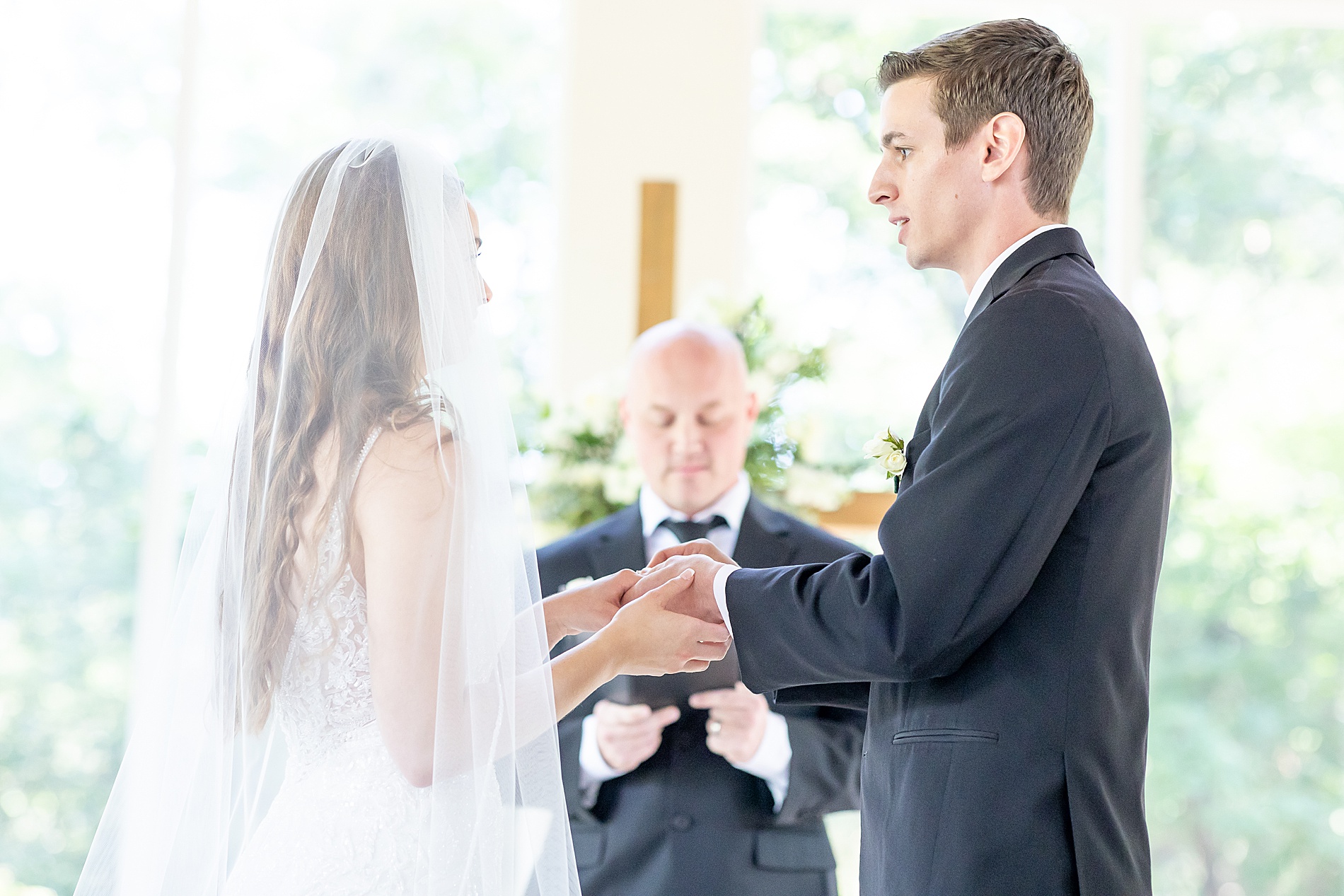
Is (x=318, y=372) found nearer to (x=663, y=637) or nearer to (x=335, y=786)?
(x=335, y=786)

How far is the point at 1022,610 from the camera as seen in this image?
176cm

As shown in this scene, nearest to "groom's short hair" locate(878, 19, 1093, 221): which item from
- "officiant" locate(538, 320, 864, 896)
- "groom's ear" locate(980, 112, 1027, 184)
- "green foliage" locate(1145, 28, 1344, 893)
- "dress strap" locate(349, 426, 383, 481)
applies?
"groom's ear" locate(980, 112, 1027, 184)

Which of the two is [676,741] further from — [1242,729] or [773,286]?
[1242,729]

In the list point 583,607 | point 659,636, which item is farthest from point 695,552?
point 659,636

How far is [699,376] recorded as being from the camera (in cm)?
315

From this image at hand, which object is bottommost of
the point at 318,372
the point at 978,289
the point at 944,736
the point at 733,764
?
the point at 733,764

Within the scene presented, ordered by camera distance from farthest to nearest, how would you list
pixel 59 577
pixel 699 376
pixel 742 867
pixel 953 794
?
pixel 59 577
pixel 699 376
pixel 742 867
pixel 953 794

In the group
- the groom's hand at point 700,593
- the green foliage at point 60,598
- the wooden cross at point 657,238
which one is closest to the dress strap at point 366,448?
the groom's hand at point 700,593

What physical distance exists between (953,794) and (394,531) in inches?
35.8

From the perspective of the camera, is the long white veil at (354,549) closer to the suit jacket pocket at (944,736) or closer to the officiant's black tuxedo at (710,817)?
the suit jacket pocket at (944,736)

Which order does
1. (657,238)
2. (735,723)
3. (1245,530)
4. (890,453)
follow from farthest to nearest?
(1245,530) → (657,238) → (735,723) → (890,453)

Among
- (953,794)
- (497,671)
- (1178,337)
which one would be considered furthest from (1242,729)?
(497,671)

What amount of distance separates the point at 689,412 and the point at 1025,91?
1370 millimetres

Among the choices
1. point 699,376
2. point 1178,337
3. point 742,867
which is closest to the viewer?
point 742,867
